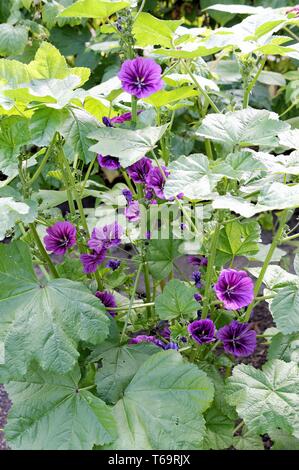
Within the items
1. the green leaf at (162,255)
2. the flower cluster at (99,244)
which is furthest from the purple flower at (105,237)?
the green leaf at (162,255)

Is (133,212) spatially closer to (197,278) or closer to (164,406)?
(197,278)

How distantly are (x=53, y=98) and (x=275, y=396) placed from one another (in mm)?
761

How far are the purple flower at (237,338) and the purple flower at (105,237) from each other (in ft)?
1.08

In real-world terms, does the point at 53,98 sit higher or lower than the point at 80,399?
higher

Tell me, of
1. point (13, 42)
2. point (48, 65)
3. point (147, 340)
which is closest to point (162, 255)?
point (147, 340)

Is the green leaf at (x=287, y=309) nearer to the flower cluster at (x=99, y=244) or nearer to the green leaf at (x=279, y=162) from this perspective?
the green leaf at (x=279, y=162)

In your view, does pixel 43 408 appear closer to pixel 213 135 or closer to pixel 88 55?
pixel 213 135

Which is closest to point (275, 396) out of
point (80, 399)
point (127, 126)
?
point (80, 399)

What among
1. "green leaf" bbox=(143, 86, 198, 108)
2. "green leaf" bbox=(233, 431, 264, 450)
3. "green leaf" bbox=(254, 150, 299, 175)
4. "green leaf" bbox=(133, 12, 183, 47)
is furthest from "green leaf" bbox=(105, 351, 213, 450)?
"green leaf" bbox=(133, 12, 183, 47)

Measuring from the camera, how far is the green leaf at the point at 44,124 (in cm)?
127

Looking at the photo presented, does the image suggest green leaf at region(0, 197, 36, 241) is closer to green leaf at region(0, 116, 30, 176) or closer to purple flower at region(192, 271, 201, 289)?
green leaf at region(0, 116, 30, 176)

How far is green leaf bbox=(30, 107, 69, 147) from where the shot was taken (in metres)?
1.27
